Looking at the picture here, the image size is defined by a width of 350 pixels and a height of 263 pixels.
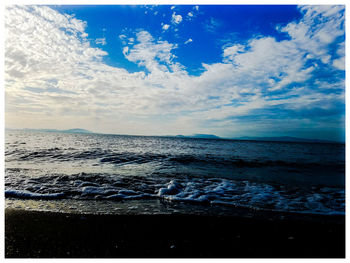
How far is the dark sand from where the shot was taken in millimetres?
3057

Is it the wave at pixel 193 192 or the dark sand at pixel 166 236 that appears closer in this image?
the dark sand at pixel 166 236

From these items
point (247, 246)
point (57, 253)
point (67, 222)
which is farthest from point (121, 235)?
point (247, 246)

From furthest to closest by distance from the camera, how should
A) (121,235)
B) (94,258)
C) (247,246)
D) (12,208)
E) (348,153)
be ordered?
(348,153)
(12,208)
(121,235)
(247,246)
(94,258)

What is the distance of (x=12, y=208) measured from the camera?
459 cm

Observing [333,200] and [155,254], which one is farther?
[333,200]

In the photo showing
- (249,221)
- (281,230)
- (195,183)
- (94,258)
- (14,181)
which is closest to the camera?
(94,258)

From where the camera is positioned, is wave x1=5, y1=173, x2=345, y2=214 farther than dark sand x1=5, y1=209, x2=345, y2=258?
Yes

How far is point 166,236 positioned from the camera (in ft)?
11.4

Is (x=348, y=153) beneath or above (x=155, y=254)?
above

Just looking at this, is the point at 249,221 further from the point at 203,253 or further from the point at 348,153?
the point at 348,153

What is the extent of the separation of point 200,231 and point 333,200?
590 cm

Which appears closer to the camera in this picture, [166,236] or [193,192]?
[166,236]

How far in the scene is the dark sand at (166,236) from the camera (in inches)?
120

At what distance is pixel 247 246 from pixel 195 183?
4.65 meters
